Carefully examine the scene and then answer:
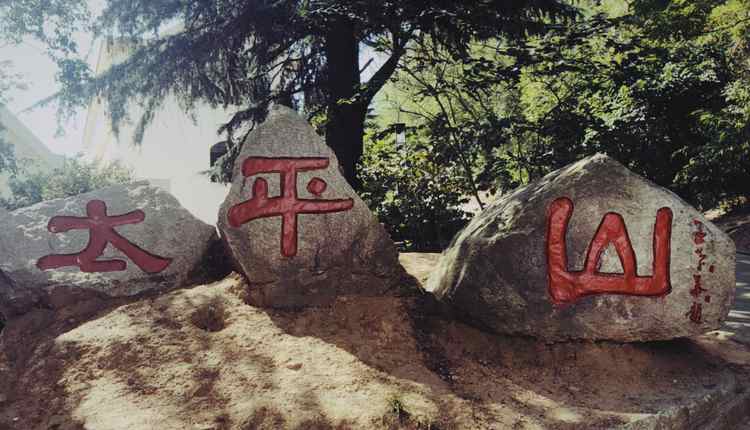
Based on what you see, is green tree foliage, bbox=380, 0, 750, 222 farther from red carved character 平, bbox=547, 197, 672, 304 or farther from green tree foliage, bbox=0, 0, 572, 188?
red carved character 平, bbox=547, 197, 672, 304

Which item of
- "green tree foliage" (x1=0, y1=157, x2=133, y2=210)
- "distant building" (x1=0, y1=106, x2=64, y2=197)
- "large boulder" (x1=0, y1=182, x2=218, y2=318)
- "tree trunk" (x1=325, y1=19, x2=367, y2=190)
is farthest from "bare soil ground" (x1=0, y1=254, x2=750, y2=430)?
"distant building" (x1=0, y1=106, x2=64, y2=197)

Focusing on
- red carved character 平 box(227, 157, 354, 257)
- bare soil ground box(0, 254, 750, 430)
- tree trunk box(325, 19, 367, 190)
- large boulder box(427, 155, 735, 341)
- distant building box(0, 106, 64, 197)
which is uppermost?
distant building box(0, 106, 64, 197)

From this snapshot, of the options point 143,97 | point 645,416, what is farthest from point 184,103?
point 645,416

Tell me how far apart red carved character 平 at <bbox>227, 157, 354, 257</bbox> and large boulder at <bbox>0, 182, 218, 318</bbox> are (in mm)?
687

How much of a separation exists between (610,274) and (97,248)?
12.2 feet

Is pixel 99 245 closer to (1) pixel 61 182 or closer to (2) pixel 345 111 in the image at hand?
(2) pixel 345 111

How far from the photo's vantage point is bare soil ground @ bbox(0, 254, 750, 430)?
8.04 ft

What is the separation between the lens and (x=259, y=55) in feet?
21.6

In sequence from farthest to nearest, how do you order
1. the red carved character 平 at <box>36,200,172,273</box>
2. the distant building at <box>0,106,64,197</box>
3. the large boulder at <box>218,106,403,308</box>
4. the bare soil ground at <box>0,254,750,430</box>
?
the distant building at <box>0,106,64,197</box>
the red carved character 平 at <box>36,200,172,273</box>
the large boulder at <box>218,106,403,308</box>
the bare soil ground at <box>0,254,750,430</box>

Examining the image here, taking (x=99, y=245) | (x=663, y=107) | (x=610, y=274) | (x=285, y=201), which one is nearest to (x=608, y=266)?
(x=610, y=274)

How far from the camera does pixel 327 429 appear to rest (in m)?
2.29

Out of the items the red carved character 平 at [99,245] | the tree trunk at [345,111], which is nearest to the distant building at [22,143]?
the tree trunk at [345,111]

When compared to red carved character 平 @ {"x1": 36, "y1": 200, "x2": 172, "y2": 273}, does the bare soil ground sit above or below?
below

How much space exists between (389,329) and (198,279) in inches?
65.8
